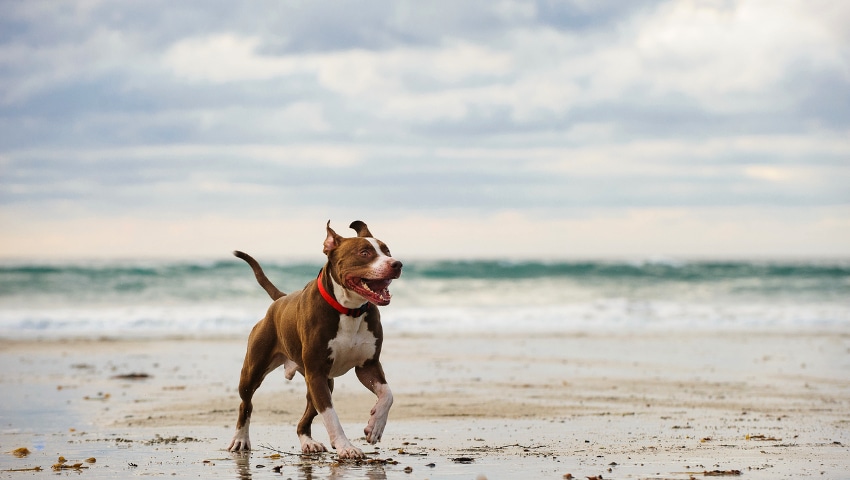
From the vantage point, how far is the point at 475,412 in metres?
9.98

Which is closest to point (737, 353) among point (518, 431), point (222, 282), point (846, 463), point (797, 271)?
point (518, 431)

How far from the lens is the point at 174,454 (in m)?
7.62

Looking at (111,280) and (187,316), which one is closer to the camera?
(187,316)

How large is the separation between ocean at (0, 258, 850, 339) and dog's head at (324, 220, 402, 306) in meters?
14.3

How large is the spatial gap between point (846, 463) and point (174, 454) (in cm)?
472

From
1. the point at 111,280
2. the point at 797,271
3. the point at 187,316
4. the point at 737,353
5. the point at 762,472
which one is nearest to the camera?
the point at 762,472

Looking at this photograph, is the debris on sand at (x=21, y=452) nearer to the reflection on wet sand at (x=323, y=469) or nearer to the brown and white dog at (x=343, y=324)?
the reflection on wet sand at (x=323, y=469)

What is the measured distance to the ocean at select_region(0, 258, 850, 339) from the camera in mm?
23188

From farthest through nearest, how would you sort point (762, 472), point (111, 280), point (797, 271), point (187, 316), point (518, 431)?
point (797, 271), point (111, 280), point (187, 316), point (518, 431), point (762, 472)

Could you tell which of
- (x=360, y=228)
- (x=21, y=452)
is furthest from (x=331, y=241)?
(x=21, y=452)

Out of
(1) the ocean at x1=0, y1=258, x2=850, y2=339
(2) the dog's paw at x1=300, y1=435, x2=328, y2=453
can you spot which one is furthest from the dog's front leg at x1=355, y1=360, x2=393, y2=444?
(1) the ocean at x1=0, y1=258, x2=850, y2=339

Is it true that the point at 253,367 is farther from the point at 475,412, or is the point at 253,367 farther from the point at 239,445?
the point at 475,412

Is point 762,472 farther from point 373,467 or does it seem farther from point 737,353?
point 737,353

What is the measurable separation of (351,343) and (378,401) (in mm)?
437
